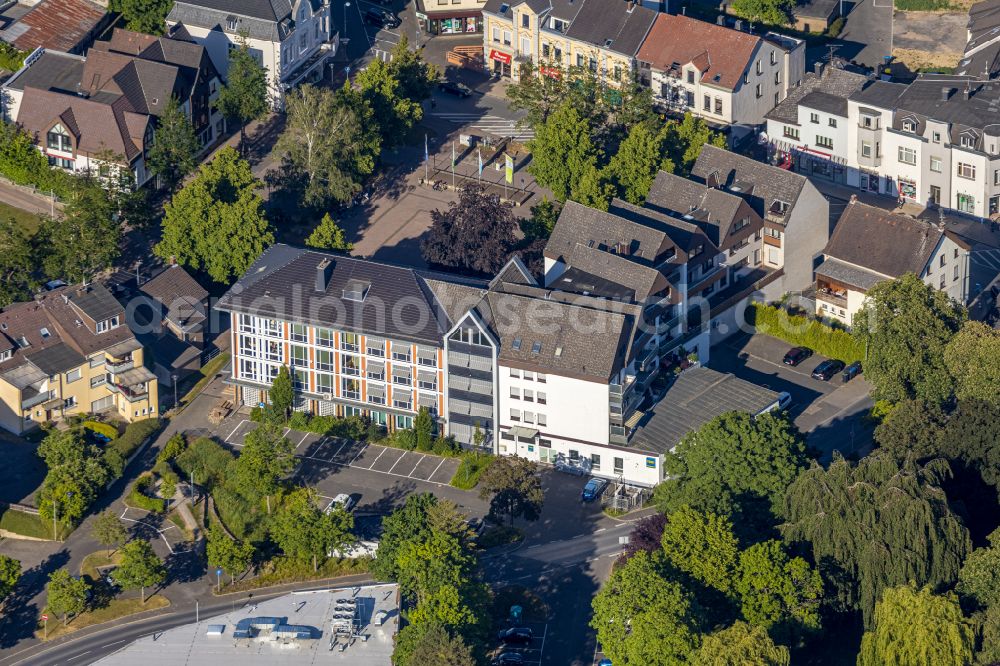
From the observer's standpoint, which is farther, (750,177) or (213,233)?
(750,177)

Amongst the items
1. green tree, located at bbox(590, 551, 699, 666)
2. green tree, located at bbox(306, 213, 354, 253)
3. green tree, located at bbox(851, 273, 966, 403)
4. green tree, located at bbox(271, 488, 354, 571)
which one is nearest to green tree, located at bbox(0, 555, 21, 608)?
green tree, located at bbox(271, 488, 354, 571)

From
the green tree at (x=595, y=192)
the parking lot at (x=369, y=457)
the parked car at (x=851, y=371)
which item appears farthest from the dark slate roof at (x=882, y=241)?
the parking lot at (x=369, y=457)

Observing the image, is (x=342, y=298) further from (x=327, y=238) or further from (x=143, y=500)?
(x=143, y=500)

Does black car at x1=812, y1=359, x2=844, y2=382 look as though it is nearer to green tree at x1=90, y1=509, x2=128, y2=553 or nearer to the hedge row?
the hedge row

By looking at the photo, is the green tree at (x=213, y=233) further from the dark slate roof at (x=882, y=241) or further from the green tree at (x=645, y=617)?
the green tree at (x=645, y=617)

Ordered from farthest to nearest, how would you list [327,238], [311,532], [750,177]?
[750,177] < [327,238] < [311,532]

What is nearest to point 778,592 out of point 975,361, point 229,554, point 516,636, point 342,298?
point 516,636

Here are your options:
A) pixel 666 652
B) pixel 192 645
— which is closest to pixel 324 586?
pixel 192 645
